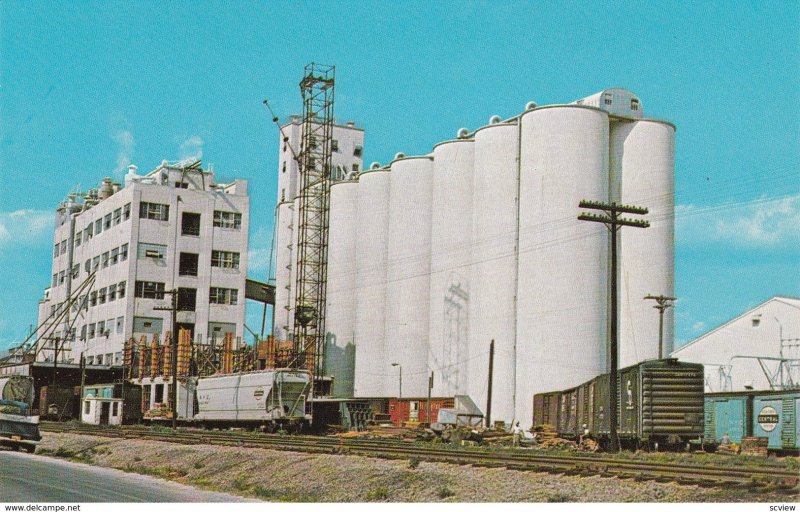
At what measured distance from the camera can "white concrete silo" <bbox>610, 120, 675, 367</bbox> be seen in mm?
66562

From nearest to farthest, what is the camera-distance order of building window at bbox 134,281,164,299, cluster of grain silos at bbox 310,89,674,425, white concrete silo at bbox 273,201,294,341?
cluster of grain silos at bbox 310,89,674,425 → building window at bbox 134,281,164,299 → white concrete silo at bbox 273,201,294,341

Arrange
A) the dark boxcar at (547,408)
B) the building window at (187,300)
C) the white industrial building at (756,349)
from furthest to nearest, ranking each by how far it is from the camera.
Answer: the building window at (187,300)
the white industrial building at (756,349)
the dark boxcar at (547,408)

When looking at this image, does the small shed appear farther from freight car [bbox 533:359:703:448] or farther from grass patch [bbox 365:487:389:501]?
grass patch [bbox 365:487:389:501]

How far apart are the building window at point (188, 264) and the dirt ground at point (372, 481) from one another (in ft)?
196

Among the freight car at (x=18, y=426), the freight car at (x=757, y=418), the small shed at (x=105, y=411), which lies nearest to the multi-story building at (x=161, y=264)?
the small shed at (x=105, y=411)

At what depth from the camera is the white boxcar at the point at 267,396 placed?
55.1 m

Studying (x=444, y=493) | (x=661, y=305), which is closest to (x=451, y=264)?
(x=661, y=305)

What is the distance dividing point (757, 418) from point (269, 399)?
2706cm

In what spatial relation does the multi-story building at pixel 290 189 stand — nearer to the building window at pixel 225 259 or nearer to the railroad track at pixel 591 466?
the building window at pixel 225 259

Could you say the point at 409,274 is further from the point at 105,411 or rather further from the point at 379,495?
the point at 379,495

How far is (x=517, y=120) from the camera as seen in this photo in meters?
72.1

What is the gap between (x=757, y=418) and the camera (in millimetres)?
43500

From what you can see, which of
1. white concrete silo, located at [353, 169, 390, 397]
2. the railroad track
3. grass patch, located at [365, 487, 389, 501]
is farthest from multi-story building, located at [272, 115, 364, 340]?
grass patch, located at [365, 487, 389, 501]

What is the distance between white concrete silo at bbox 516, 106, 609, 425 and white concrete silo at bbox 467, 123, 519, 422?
1554 mm
